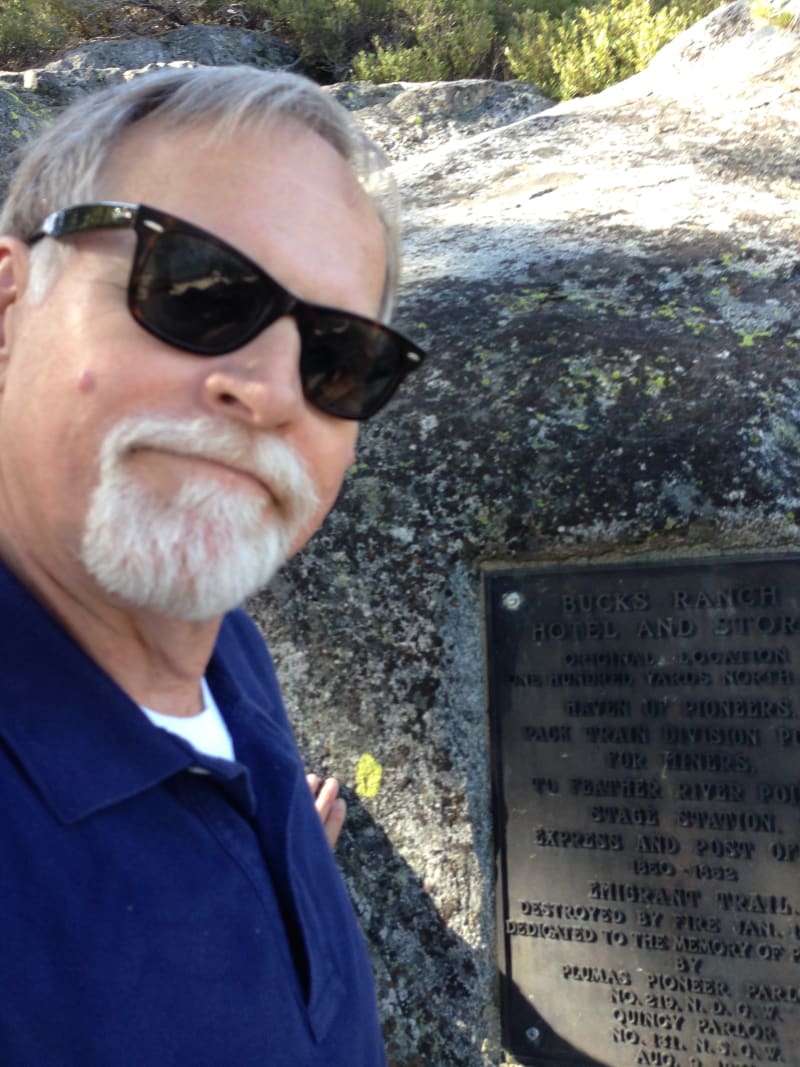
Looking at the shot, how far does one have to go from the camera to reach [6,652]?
3.37 ft

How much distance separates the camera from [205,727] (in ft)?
4.28

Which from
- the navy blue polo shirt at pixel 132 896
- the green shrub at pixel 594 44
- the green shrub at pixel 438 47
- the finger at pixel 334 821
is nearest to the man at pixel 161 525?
the navy blue polo shirt at pixel 132 896

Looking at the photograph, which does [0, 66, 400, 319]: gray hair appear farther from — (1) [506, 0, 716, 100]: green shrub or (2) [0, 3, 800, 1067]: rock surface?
(1) [506, 0, 716, 100]: green shrub

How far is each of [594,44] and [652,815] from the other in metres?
6.59

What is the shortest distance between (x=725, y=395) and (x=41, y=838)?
5.66ft

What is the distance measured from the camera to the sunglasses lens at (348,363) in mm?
1213

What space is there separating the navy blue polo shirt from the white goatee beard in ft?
0.36

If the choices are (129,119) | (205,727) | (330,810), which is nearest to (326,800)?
(330,810)

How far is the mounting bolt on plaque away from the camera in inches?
81.4

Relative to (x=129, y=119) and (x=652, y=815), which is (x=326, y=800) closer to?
(x=652, y=815)

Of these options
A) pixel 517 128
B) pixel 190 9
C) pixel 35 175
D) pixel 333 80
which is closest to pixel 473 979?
pixel 35 175

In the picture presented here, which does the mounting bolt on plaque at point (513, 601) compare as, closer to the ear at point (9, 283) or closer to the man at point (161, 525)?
the man at point (161, 525)

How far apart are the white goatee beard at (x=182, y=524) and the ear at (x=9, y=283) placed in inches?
9.6

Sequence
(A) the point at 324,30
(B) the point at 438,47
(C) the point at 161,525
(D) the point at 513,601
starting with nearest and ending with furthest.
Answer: (C) the point at 161,525 → (D) the point at 513,601 → (B) the point at 438,47 → (A) the point at 324,30
